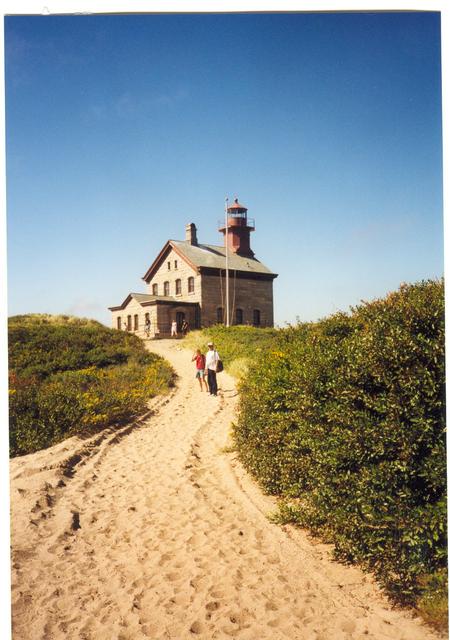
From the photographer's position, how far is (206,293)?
29328 millimetres

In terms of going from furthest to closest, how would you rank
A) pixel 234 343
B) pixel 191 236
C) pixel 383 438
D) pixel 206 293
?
pixel 191 236, pixel 206 293, pixel 234 343, pixel 383 438

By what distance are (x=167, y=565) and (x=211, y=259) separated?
26668 mm

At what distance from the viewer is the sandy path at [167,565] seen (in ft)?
10.6

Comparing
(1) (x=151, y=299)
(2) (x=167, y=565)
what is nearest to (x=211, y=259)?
(1) (x=151, y=299)

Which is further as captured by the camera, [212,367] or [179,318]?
[179,318]

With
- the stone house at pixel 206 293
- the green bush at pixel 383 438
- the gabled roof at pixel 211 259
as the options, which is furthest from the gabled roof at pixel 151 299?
the green bush at pixel 383 438

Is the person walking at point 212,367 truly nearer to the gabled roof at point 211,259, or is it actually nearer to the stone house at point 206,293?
the stone house at point 206,293

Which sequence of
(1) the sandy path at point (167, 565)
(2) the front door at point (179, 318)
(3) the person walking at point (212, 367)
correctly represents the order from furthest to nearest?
(2) the front door at point (179, 318), (3) the person walking at point (212, 367), (1) the sandy path at point (167, 565)

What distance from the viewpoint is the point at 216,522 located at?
5.12 m

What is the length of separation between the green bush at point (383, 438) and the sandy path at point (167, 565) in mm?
392

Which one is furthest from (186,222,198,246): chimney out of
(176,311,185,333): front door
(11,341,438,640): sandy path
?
Answer: (11,341,438,640): sandy path

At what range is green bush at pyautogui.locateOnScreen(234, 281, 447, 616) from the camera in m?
3.27

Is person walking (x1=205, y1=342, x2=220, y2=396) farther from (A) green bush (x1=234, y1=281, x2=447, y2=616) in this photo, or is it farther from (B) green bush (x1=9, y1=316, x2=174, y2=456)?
(A) green bush (x1=234, y1=281, x2=447, y2=616)

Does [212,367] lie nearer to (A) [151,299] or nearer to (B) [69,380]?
(B) [69,380]
